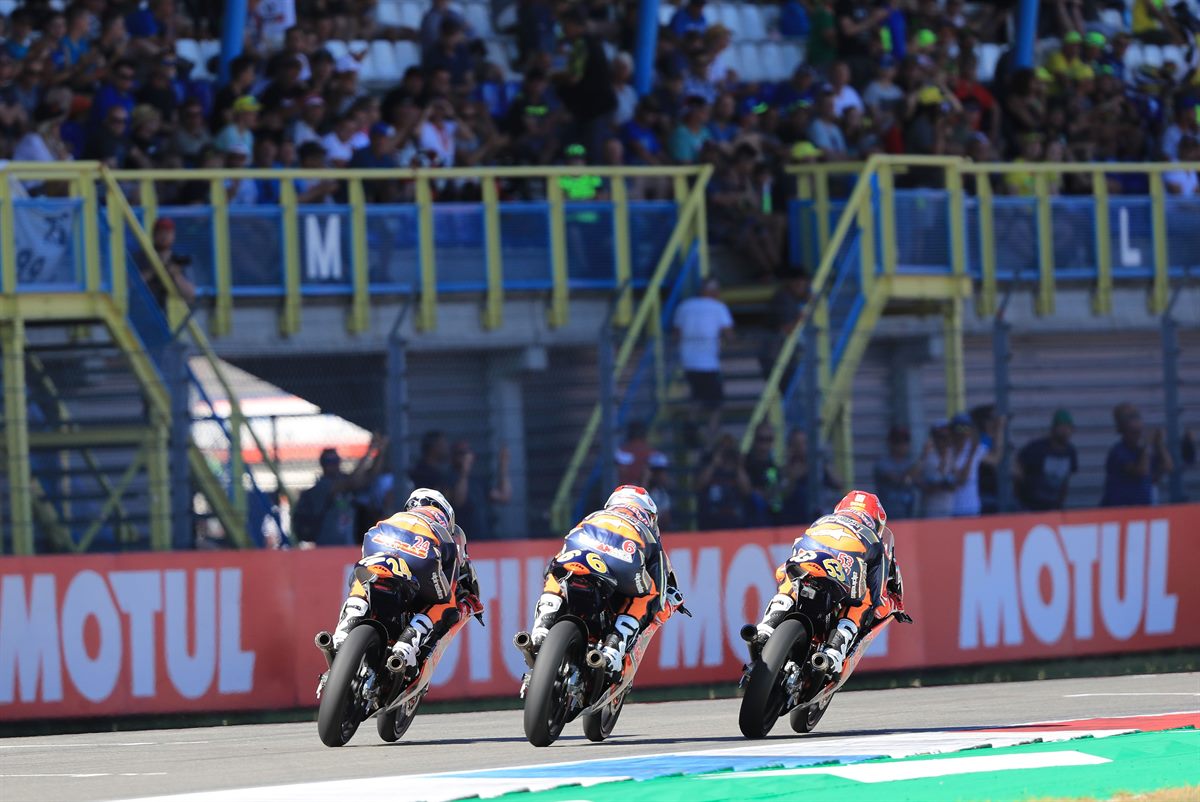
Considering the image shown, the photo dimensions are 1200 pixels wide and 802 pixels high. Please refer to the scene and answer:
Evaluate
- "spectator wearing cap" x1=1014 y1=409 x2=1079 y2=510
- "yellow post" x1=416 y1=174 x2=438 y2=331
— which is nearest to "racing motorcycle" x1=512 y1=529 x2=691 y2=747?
"spectator wearing cap" x1=1014 y1=409 x2=1079 y2=510

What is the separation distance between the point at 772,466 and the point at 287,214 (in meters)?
4.28

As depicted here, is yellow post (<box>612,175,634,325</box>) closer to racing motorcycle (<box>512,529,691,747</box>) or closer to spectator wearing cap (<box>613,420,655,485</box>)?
spectator wearing cap (<box>613,420,655,485</box>)

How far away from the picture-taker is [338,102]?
1945 cm

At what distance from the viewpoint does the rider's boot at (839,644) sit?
11766mm

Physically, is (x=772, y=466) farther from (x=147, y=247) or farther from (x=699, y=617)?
(x=147, y=247)

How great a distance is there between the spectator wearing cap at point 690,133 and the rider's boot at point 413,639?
30.1 ft

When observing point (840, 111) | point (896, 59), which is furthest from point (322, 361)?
point (896, 59)

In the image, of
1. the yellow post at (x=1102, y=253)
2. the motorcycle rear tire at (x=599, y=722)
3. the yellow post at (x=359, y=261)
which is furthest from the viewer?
the yellow post at (x=1102, y=253)

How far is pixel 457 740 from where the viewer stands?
41.2 feet

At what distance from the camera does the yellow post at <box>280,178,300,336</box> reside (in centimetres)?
1827

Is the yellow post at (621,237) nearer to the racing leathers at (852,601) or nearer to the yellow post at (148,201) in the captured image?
the yellow post at (148,201)

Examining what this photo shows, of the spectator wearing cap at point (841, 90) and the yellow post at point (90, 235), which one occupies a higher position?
the spectator wearing cap at point (841, 90)

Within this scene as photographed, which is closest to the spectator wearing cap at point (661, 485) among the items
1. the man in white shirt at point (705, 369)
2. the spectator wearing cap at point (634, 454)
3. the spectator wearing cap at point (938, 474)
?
the spectator wearing cap at point (634, 454)

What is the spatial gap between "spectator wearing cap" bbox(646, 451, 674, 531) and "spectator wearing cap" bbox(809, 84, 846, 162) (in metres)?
5.11
